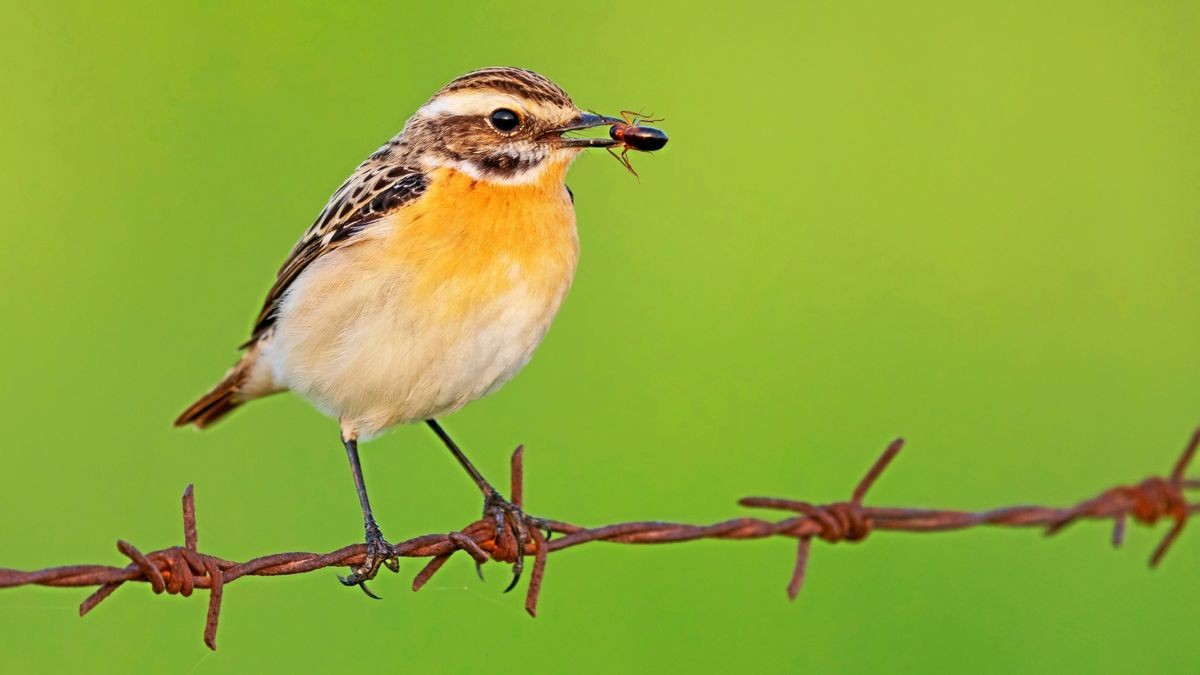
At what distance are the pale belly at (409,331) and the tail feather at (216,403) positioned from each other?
79 centimetres

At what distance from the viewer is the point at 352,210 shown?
6.00 meters

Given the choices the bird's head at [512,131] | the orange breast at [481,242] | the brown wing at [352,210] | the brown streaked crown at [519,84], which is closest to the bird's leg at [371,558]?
the orange breast at [481,242]

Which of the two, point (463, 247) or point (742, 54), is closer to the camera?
point (463, 247)

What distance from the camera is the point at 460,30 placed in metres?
10.1

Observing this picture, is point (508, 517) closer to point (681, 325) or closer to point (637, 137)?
point (637, 137)

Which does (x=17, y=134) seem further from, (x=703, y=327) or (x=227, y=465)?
(x=703, y=327)

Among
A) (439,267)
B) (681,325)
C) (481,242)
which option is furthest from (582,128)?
(681,325)

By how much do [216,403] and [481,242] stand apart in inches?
78.4

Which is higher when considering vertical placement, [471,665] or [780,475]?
[780,475]

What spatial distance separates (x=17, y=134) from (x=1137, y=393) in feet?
23.8

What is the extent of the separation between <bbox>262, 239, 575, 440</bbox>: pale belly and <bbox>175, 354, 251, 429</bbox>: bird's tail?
0.74 m

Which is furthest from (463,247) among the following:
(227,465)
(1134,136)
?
(1134,136)

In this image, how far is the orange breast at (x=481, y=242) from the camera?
5.59 meters

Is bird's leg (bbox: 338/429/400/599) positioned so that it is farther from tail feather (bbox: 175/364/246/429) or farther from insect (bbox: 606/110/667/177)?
insect (bbox: 606/110/667/177)
